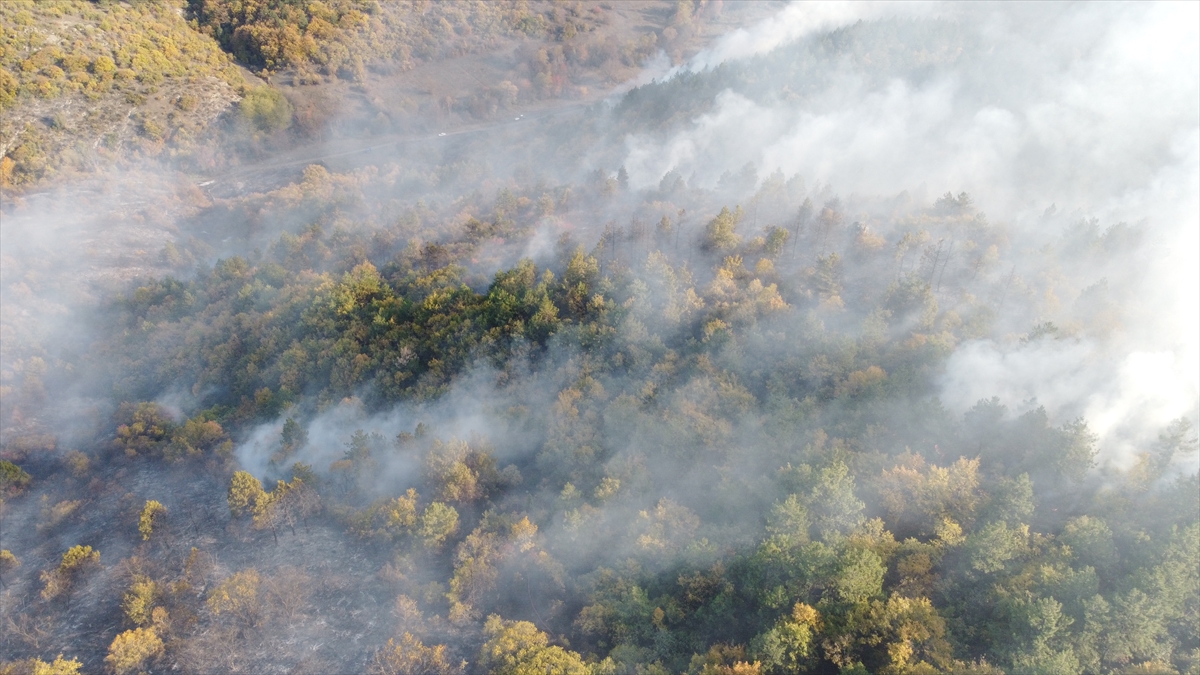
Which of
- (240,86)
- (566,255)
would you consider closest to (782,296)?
(566,255)

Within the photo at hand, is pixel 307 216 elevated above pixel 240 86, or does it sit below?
below

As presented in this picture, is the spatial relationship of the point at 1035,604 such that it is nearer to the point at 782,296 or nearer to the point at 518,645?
the point at 518,645

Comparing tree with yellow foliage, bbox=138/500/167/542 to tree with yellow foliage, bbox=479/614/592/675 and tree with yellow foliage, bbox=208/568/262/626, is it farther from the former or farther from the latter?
tree with yellow foliage, bbox=479/614/592/675

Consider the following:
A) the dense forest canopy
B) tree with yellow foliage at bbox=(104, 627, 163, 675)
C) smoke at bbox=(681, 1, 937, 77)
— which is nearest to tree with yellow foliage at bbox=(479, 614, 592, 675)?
the dense forest canopy

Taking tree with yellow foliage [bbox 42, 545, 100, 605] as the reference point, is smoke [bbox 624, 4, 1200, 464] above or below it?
above

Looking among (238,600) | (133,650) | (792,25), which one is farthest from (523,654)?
(792,25)

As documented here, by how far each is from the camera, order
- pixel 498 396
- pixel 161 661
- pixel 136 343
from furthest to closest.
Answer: pixel 136 343 → pixel 498 396 → pixel 161 661

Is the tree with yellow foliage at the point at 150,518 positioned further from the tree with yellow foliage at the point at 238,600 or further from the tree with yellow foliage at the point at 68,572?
the tree with yellow foliage at the point at 238,600

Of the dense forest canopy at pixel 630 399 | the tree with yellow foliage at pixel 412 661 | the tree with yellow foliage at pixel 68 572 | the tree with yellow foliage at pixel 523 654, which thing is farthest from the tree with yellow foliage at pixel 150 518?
the tree with yellow foliage at pixel 523 654
